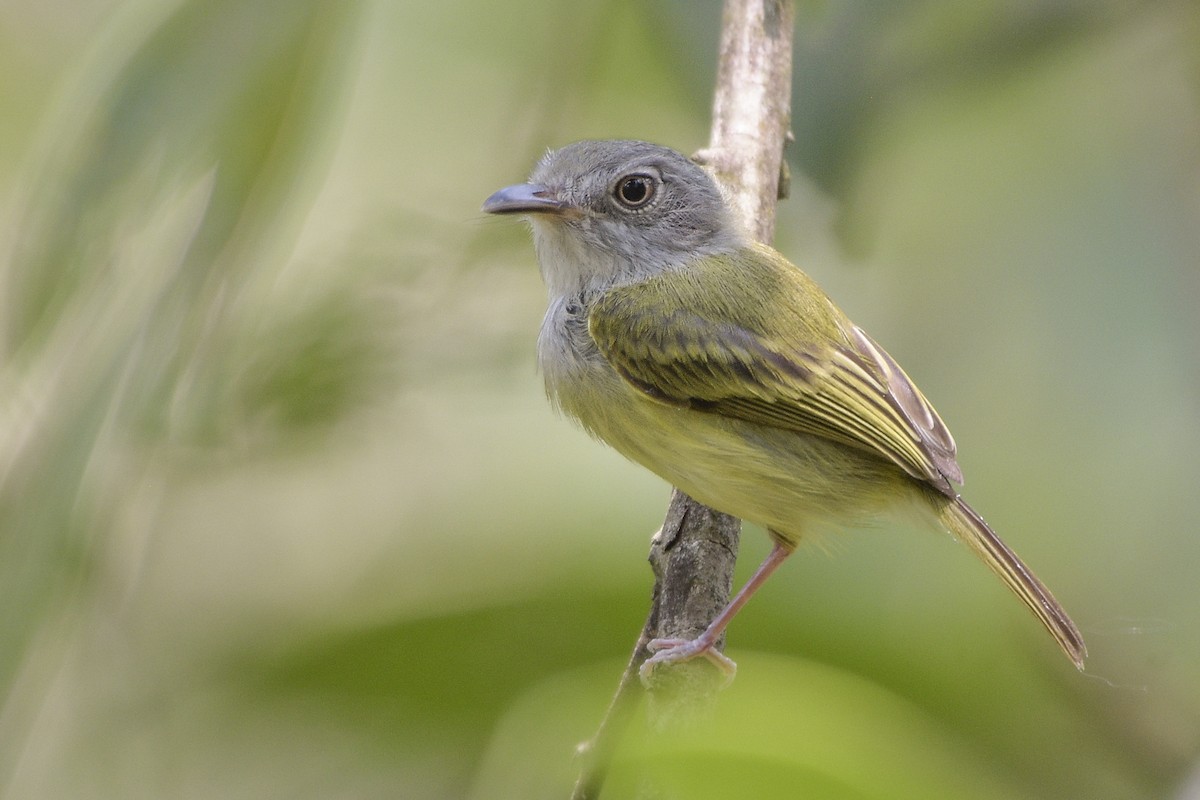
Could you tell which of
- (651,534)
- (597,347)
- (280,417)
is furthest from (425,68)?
(651,534)

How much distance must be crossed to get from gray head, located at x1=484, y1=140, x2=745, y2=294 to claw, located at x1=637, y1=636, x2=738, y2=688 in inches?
39.4

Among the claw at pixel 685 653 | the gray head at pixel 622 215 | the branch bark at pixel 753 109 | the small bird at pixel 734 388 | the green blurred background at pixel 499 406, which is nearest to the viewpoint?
the green blurred background at pixel 499 406

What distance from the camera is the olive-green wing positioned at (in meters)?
2.61

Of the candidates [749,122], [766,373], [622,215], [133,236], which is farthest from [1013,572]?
[133,236]

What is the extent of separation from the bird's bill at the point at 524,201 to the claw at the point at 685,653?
1133 mm

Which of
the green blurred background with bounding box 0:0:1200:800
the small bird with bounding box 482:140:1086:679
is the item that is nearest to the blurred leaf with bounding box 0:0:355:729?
the green blurred background with bounding box 0:0:1200:800

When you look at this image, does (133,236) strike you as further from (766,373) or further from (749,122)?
(749,122)

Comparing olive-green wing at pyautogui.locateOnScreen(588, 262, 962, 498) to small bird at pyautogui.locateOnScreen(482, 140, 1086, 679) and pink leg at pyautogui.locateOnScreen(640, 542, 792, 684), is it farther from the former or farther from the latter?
pink leg at pyautogui.locateOnScreen(640, 542, 792, 684)

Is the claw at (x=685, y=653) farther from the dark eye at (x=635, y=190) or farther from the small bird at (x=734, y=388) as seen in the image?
the dark eye at (x=635, y=190)

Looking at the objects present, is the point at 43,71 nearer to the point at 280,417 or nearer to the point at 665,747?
the point at 280,417

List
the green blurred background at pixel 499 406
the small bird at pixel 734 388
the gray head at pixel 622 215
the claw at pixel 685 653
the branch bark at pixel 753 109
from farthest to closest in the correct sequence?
the branch bark at pixel 753 109
the gray head at pixel 622 215
the small bird at pixel 734 388
the claw at pixel 685 653
the green blurred background at pixel 499 406

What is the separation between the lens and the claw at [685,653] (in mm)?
2346

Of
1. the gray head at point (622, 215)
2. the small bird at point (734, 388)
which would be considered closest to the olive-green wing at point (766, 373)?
the small bird at point (734, 388)

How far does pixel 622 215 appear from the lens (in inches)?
120
